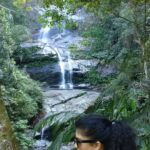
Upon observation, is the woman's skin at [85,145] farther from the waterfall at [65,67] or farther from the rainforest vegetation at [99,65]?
the waterfall at [65,67]

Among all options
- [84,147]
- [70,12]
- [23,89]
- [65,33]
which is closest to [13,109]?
[23,89]

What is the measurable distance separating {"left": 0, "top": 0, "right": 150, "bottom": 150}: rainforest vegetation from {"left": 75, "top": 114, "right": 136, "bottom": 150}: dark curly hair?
1.01m

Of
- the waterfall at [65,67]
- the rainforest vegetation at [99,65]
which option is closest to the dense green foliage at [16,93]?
the rainforest vegetation at [99,65]

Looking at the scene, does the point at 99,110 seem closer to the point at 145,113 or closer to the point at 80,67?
the point at 145,113

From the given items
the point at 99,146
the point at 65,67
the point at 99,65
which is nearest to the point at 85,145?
the point at 99,146

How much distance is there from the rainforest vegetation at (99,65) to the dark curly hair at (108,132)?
101 centimetres

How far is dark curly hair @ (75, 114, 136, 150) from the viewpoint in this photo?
6.39 ft

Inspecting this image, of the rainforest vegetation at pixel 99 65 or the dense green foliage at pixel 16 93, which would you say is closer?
the rainforest vegetation at pixel 99 65

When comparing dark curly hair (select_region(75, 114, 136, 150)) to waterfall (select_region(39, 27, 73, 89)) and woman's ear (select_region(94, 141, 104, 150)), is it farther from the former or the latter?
waterfall (select_region(39, 27, 73, 89))

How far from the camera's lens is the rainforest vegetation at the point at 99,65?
188 inches

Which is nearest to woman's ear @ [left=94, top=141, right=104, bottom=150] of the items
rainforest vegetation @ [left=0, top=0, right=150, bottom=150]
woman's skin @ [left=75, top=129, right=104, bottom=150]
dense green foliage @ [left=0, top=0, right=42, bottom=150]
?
woman's skin @ [left=75, top=129, right=104, bottom=150]

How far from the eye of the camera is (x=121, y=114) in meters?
4.78

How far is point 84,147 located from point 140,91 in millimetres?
3466

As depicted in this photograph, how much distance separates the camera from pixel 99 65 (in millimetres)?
19297
